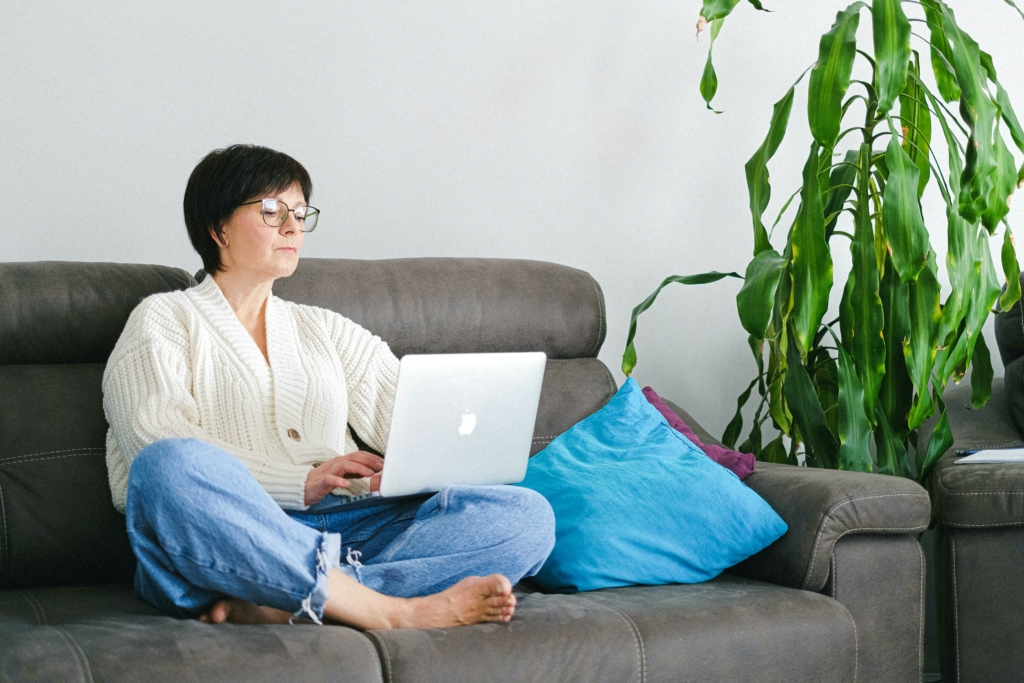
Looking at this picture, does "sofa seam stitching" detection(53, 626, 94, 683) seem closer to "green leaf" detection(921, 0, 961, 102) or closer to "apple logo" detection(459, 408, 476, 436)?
"apple logo" detection(459, 408, 476, 436)

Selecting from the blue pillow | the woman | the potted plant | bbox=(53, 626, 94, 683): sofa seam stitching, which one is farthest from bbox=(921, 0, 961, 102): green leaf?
bbox=(53, 626, 94, 683): sofa seam stitching

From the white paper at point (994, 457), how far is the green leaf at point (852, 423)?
197 millimetres

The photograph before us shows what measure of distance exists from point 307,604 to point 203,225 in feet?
2.68

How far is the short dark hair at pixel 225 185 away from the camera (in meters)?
1.77

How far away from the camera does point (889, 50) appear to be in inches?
77.1

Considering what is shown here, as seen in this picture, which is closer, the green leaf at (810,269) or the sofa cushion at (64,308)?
the sofa cushion at (64,308)

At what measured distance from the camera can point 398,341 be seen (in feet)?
6.61

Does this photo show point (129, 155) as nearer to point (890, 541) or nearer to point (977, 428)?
point (890, 541)

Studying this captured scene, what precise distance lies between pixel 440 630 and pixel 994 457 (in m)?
1.27

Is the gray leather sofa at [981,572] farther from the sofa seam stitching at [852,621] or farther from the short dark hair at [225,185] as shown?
the short dark hair at [225,185]

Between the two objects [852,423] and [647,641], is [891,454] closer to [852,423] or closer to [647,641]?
[852,423]

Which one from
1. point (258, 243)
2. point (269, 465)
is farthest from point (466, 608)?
point (258, 243)

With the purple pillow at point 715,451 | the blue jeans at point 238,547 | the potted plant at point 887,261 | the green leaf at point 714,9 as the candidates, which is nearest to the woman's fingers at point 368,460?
the blue jeans at point 238,547

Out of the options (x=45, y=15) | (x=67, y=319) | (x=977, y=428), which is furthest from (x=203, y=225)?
(x=977, y=428)
